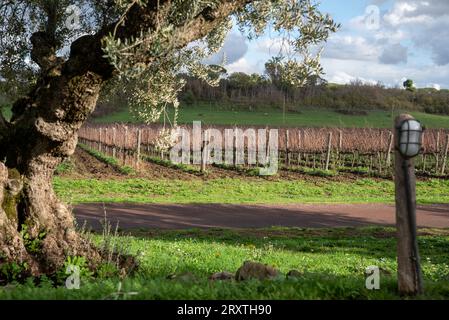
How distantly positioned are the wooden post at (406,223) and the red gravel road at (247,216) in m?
12.5

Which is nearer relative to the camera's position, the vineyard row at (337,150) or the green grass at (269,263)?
the green grass at (269,263)

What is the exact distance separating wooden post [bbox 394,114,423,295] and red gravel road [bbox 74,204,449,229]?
41.0 feet

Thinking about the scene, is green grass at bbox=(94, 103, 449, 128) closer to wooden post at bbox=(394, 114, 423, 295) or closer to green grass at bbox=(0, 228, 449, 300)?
green grass at bbox=(0, 228, 449, 300)

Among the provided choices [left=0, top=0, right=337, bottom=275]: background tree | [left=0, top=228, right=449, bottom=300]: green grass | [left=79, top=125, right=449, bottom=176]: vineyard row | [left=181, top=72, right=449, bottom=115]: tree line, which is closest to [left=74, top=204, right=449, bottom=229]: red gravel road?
[left=0, top=228, right=449, bottom=300]: green grass

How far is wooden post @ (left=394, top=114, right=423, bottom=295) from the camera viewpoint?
568cm

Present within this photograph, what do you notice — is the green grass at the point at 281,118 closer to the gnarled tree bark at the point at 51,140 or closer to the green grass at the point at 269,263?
the green grass at the point at 269,263

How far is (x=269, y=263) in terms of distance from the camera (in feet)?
37.9

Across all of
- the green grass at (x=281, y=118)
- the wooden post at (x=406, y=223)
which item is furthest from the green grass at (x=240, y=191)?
the green grass at (x=281, y=118)

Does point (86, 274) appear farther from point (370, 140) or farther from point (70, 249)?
point (370, 140)

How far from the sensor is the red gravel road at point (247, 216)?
18766 millimetres

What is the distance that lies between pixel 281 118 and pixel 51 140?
247 ft

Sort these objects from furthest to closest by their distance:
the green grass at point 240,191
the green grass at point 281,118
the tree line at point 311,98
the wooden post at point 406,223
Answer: the tree line at point 311,98 < the green grass at point 281,118 < the green grass at point 240,191 < the wooden post at point 406,223

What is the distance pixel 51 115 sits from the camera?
8.60 metres

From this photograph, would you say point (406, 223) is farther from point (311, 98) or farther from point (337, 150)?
point (311, 98)
